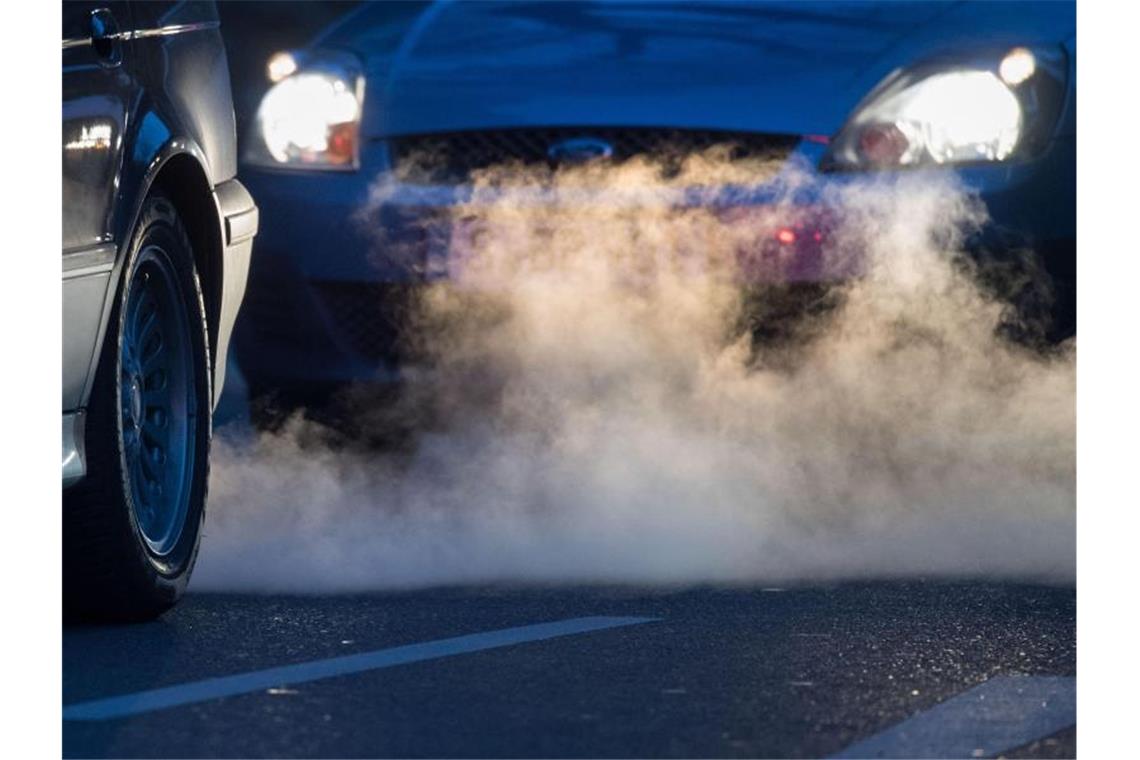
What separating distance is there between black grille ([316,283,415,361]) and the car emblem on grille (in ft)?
1.54

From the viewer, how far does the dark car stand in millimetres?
5320

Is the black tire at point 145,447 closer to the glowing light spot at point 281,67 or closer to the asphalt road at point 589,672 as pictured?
the asphalt road at point 589,672

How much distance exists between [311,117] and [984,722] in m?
3.07

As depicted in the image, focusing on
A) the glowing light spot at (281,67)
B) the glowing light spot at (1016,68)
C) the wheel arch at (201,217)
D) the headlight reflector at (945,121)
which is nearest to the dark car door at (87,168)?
the wheel arch at (201,217)

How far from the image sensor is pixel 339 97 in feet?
23.6

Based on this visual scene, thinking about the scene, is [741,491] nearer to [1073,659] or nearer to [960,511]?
[960,511]

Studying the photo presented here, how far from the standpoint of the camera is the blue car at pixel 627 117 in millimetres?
6887

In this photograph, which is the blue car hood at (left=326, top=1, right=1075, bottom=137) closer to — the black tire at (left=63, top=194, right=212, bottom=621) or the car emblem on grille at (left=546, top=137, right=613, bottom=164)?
the car emblem on grille at (left=546, top=137, right=613, bottom=164)

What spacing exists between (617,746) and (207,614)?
5.29ft

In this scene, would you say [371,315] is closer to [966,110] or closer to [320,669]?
[966,110]

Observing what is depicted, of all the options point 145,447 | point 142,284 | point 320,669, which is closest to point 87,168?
point 142,284

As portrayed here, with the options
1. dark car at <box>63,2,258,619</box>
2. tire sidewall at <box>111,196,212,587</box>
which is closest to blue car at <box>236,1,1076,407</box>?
dark car at <box>63,2,258,619</box>

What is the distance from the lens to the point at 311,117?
7223 millimetres
